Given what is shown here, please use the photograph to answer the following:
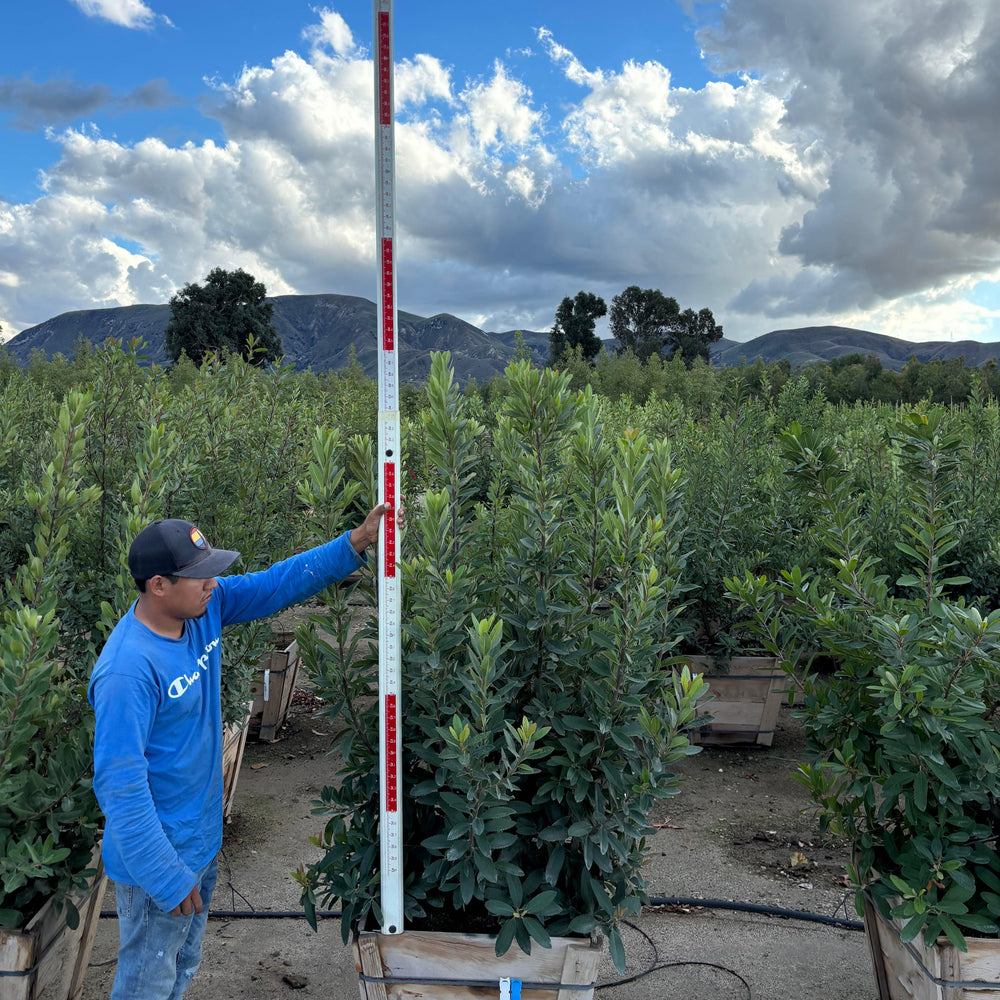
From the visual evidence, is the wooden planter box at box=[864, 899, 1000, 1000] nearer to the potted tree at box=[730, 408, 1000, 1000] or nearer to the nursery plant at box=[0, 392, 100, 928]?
the potted tree at box=[730, 408, 1000, 1000]

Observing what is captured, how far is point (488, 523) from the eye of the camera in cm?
279

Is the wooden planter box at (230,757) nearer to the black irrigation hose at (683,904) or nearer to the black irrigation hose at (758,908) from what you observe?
the black irrigation hose at (683,904)

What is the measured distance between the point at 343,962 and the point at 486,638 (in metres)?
2.08

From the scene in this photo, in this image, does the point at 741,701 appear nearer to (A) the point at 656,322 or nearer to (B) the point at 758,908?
(B) the point at 758,908

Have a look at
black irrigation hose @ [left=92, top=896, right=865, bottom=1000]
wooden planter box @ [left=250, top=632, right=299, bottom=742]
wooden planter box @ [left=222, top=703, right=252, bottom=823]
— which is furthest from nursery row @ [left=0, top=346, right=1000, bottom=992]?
wooden planter box @ [left=250, top=632, right=299, bottom=742]

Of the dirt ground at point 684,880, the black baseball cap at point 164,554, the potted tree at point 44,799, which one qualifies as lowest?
the dirt ground at point 684,880

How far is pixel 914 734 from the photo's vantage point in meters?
2.51

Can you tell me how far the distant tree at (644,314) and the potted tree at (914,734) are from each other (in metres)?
68.9

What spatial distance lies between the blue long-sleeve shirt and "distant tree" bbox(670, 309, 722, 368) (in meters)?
69.5

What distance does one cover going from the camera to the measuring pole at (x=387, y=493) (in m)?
2.38

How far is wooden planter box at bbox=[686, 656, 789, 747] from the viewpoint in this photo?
18.5 ft

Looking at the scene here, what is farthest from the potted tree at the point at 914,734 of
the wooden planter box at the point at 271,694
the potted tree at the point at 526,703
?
the wooden planter box at the point at 271,694

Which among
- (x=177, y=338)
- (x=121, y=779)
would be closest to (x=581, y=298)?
(x=177, y=338)

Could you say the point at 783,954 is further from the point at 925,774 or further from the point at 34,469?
the point at 34,469
